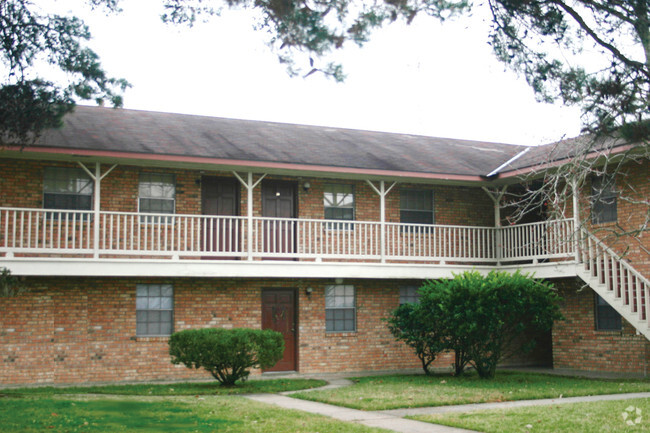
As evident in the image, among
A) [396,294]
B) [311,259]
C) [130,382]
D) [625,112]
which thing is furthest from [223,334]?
[625,112]

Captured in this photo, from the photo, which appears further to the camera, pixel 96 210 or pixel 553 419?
pixel 96 210

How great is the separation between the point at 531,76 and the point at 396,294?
10570mm

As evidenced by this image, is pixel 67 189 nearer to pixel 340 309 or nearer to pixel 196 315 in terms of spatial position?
pixel 196 315

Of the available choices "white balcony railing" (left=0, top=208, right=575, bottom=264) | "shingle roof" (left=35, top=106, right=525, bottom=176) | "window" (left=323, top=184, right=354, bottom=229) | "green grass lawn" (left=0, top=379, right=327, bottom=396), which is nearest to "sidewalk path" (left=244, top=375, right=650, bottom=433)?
"green grass lawn" (left=0, top=379, right=327, bottom=396)

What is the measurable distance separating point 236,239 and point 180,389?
3.56 m

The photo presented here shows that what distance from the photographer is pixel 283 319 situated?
19.0 metres

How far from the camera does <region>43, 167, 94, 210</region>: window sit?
16953 mm

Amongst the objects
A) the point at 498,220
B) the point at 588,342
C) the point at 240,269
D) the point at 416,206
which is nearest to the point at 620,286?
the point at 588,342

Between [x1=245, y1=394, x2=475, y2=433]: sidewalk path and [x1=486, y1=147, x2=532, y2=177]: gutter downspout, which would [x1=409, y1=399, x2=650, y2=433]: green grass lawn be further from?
[x1=486, y1=147, x2=532, y2=177]: gutter downspout

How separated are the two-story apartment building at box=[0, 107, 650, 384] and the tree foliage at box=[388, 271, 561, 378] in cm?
104

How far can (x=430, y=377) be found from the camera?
1720cm

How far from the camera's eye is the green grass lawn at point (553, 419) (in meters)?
9.39

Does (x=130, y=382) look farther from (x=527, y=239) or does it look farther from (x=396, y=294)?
(x=527, y=239)

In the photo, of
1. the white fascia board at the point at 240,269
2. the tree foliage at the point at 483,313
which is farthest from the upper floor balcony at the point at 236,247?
the tree foliage at the point at 483,313
